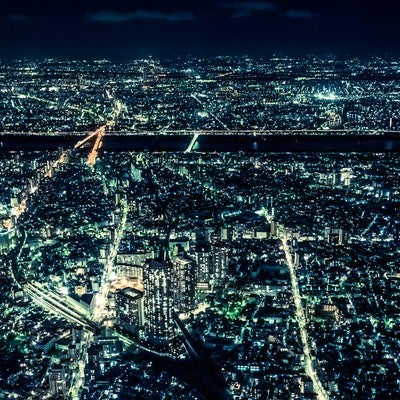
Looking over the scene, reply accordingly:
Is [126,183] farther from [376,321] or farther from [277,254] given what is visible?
[376,321]

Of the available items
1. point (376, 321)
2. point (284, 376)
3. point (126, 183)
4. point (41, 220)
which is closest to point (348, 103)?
point (126, 183)

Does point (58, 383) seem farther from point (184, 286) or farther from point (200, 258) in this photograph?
point (200, 258)

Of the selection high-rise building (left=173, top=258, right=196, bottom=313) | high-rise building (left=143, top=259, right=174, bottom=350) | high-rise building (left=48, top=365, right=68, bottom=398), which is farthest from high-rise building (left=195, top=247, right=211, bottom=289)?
high-rise building (left=48, top=365, right=68, bottom=398)

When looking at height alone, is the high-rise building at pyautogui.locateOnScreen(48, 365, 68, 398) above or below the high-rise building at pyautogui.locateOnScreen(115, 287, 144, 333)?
below

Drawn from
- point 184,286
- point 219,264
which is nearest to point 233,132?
point 219,264

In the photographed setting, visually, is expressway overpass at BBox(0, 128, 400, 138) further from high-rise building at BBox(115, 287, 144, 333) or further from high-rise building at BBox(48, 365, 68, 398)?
high-rise building at BBox(48, 365, 68, 398)

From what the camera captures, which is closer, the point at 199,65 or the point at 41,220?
the point at 41,220
